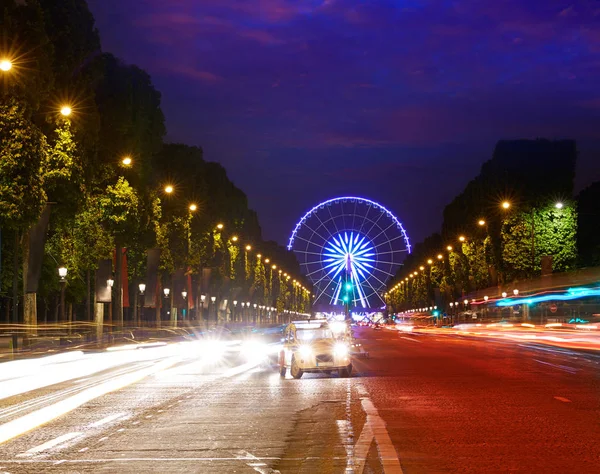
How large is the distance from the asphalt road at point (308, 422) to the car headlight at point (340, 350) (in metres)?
0.89

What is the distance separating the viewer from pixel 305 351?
28875mm

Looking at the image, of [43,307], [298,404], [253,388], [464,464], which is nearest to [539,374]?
[253,388]

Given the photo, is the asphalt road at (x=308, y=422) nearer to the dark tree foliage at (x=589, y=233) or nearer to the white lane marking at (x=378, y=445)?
the white lane marking at (x=378, y=445)

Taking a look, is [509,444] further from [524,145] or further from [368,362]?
[524,145]

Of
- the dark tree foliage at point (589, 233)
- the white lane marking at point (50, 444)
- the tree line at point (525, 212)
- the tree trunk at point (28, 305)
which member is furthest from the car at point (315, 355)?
the dark tree foliage at point (589, 233)

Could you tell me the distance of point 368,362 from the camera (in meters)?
36.6

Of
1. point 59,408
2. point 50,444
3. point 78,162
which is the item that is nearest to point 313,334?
point 59,408

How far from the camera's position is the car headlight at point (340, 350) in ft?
94.7

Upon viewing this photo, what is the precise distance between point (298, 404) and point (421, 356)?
21.1 m

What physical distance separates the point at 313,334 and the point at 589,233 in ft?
391

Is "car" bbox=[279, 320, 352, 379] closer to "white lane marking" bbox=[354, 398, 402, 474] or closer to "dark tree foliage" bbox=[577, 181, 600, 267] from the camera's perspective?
"white lane marking" bbox=[354, 398, 402, 474]

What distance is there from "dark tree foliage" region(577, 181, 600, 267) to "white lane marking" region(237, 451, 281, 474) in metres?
125

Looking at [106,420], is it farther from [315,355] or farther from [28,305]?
[28,305]

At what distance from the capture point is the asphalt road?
1199 cm
